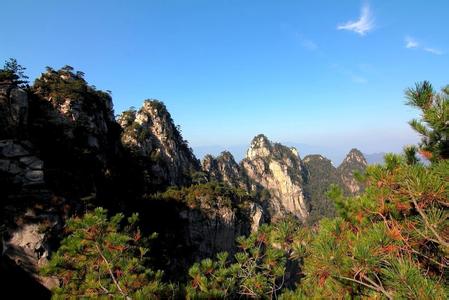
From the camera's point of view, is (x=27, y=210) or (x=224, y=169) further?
(x=224, y=169)

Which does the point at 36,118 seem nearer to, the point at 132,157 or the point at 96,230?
the point at 132,157

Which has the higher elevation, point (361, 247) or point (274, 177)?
point (361, 247)

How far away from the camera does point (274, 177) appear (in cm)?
10969

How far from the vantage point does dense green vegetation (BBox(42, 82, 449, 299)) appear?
3139mm

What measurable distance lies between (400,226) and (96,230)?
17.1 ft

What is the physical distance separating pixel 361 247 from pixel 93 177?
79.6 feet

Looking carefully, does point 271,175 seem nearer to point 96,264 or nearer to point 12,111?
point 12,111

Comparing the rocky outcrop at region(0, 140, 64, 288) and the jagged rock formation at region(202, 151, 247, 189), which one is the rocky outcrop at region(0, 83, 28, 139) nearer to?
the rocky outcrop at region(0, 140, 64, 288)

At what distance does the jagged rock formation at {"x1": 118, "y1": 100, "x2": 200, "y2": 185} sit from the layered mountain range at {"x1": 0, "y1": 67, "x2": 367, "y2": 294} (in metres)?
0.18

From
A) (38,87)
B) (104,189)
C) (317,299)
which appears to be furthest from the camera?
(38,87)

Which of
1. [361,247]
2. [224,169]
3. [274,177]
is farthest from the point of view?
[274,177]

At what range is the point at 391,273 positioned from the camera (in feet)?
8.55

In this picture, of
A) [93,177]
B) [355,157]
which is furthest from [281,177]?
[93,177]

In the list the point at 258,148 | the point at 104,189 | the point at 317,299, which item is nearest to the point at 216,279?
the point at 317,299
